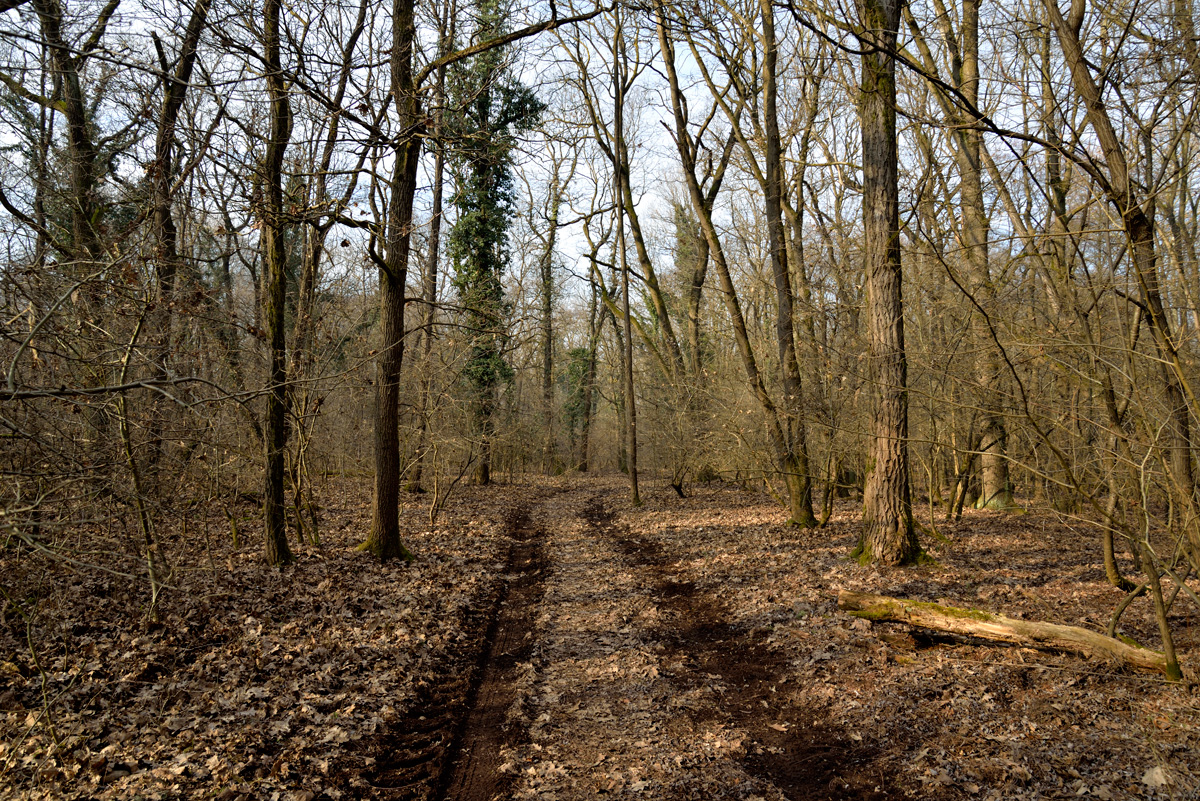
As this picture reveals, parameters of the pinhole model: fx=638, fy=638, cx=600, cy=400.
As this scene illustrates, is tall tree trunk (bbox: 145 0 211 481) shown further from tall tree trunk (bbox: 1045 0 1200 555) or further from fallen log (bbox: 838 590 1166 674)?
tall tree trunk (bbox: 1045 0 1200 555)

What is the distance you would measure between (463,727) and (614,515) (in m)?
10.8

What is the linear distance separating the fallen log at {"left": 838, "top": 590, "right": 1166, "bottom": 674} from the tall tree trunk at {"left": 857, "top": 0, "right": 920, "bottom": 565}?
2336 millimetres

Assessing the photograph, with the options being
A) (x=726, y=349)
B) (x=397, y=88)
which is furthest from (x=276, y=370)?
(x=726, y=349)

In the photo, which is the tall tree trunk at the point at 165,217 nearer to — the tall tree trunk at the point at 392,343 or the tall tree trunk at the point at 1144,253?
the tall tree trunk at the point at 392,343

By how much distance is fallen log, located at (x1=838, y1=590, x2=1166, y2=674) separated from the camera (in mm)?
4516

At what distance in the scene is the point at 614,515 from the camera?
50.2ft

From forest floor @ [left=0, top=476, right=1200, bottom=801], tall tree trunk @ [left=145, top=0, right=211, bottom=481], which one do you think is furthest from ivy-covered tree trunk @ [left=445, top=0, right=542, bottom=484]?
forest floor @ [left=0, top=476, right=1200, bottom=801]

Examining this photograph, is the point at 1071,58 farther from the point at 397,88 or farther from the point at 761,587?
the point at 397,88

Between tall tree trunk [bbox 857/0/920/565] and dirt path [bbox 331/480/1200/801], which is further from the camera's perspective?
tall tree trunk [bbox 857/0/920/565]

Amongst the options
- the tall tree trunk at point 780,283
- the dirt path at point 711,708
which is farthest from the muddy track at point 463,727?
the tall tree trunk at point 780,283

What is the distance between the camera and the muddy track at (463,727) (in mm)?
3842

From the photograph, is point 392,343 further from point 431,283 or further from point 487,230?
point 487,230

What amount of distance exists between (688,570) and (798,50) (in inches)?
375

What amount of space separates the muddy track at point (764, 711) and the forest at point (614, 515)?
42mm
